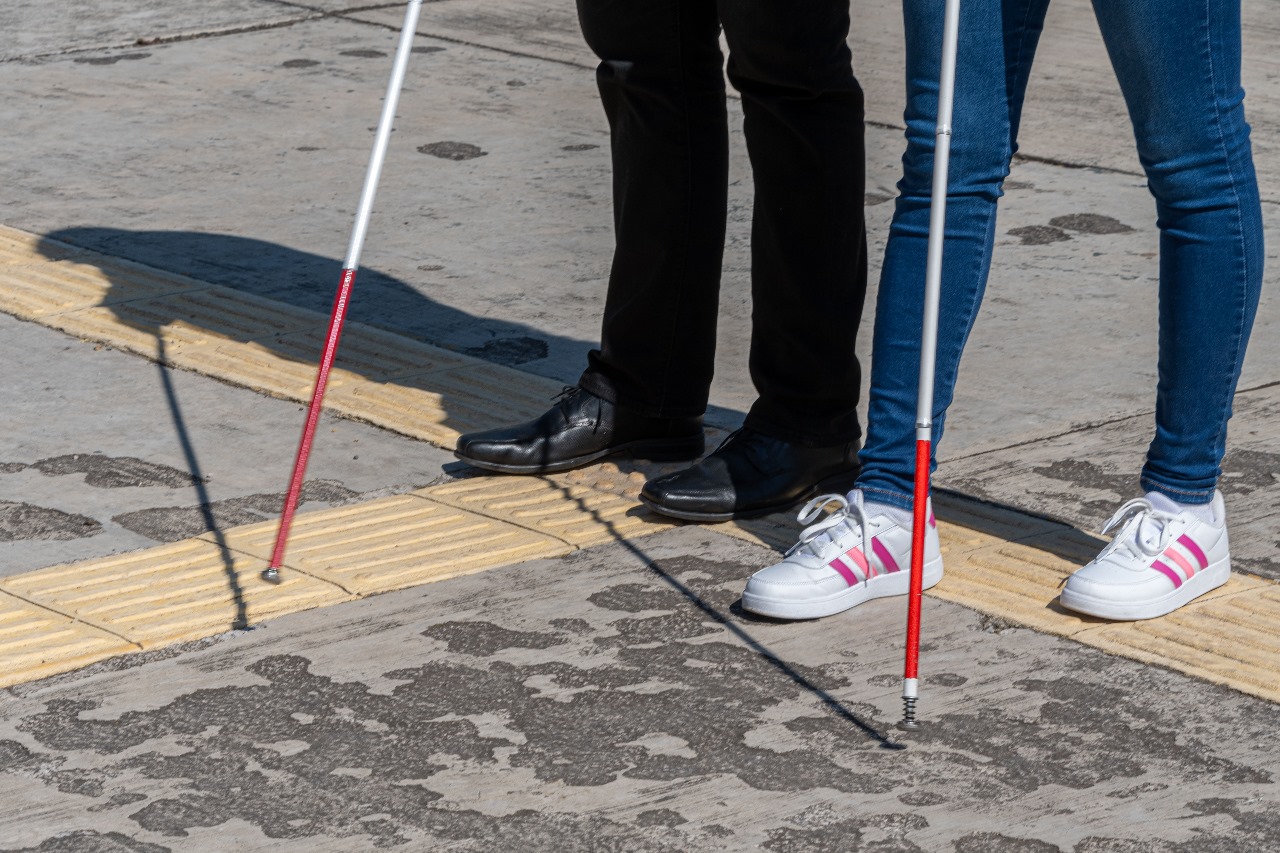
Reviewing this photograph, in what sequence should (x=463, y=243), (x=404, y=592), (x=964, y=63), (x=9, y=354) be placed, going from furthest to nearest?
(x=463, y=243), (x=9, y=354), (x=404, y=592), (x=964, y=63)

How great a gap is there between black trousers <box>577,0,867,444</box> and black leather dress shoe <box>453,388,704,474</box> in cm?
3

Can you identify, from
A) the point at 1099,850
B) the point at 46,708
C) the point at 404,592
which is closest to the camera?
the point at 1099,850

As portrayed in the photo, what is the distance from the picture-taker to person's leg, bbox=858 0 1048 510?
2.88 metres

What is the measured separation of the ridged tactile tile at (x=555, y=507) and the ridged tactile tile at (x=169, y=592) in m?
0.42

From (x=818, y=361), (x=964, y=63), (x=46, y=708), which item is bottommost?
(x=46, y=708)

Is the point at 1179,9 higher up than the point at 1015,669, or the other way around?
the point at 1179,9

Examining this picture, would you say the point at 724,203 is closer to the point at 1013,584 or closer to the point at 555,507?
the point at 555,507

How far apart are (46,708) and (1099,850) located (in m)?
1.37

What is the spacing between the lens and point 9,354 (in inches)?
172

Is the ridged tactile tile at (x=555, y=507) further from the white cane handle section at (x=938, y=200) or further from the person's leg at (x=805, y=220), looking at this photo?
the white cane handle section at (x=938, y=200)

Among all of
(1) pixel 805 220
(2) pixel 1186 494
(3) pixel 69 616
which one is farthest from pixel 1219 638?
(3) pixel 69 616

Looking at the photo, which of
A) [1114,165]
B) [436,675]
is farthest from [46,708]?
[1114,165]

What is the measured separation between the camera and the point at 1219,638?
2.89 m

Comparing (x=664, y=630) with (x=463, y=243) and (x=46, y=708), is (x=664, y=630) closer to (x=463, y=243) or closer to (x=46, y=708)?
(x=46, y=708)
